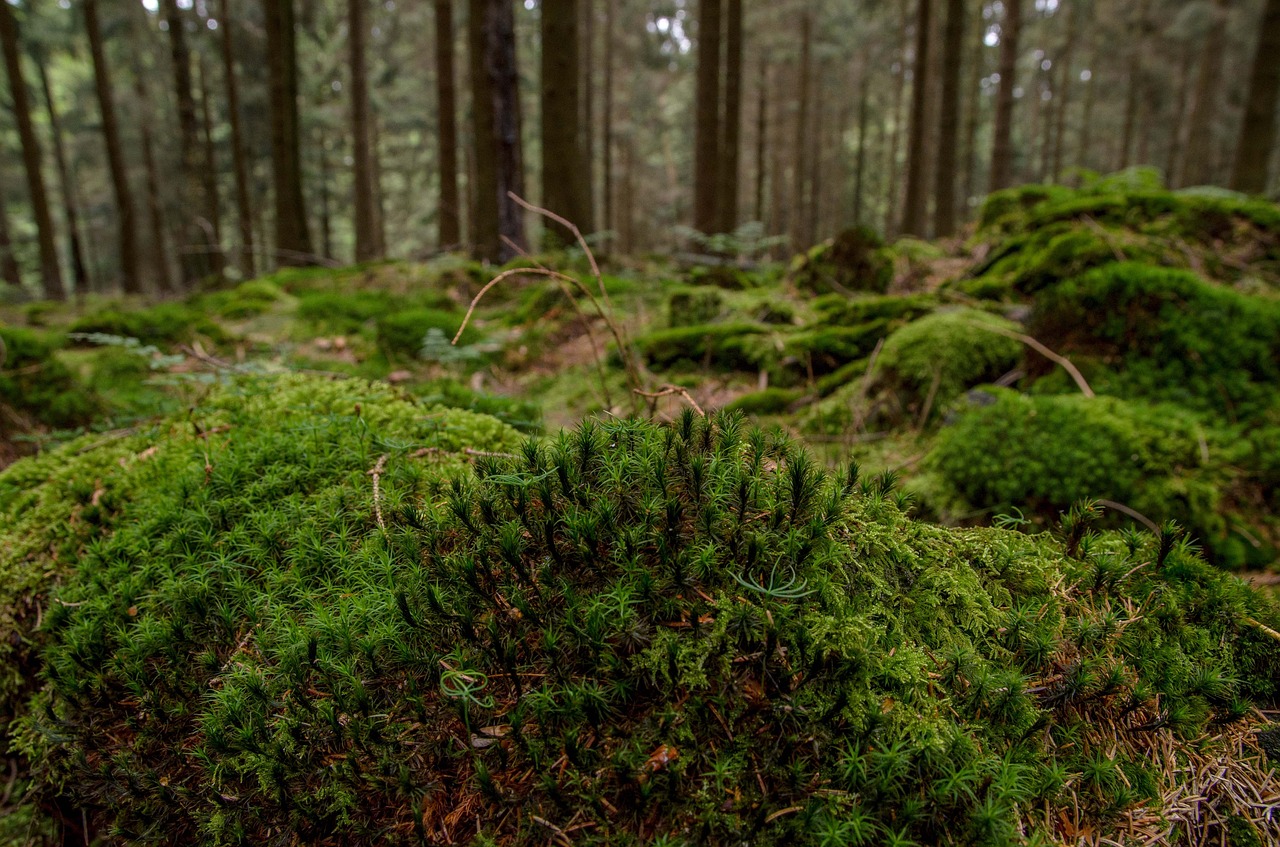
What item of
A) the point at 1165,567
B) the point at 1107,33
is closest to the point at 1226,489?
the point at 1165,567

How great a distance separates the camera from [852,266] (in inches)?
305

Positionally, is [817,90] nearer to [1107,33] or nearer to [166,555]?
[1107,33]

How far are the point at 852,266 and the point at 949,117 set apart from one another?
770 centimetres

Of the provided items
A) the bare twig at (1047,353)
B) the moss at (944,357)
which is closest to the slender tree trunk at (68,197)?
the moss at (944,357)

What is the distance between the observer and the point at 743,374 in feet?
18.4

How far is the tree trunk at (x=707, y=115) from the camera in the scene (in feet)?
37.8

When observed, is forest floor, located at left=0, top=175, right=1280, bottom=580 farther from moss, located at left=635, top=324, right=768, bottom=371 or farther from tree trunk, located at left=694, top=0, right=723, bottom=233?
tree trunk, located at left=694, top=0, right=723, bottom=233

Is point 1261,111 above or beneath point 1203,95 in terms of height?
beneath

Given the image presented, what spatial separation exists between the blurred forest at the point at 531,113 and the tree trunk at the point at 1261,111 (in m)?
0.03

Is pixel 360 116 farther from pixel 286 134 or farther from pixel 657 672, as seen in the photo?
pixel 657 672

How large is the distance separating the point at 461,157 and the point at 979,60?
72.3ft

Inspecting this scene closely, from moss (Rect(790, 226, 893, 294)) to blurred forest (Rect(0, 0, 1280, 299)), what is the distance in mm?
2031

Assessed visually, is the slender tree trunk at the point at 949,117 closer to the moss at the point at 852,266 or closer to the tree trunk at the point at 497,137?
the moss at the point at 852,266

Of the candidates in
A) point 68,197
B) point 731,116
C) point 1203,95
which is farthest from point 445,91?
point 1203,95
